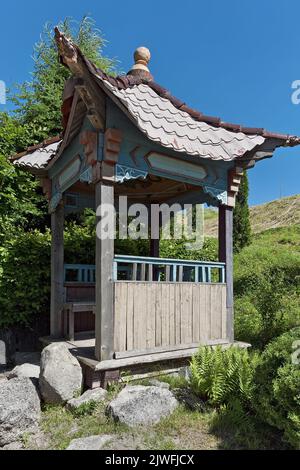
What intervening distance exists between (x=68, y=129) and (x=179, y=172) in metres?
1.65

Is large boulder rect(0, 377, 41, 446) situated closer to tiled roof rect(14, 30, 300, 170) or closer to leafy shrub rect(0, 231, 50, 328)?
leafy shrub rect(0, 231, 50, 328)

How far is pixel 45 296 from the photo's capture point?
6.26 meters

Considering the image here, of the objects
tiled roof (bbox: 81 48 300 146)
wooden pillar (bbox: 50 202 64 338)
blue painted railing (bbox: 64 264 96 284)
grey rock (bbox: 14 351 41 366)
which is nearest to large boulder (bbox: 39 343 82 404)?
grey rock (bbox: 14 351 41 366)

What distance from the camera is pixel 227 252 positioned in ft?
17.5

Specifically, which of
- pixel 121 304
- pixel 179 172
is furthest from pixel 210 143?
pixel 121 304

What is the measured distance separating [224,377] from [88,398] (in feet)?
4.95

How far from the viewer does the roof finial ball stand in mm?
5164

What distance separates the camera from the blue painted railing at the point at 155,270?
4531 millimetres

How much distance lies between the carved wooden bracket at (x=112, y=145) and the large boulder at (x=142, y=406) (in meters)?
2.65

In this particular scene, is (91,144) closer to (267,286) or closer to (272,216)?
(267,286)

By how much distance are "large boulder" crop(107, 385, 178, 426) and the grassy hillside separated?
12715 mm

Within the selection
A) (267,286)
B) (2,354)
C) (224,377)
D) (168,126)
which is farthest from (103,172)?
(2,354)

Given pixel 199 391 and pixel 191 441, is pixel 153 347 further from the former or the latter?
pixel 191 441

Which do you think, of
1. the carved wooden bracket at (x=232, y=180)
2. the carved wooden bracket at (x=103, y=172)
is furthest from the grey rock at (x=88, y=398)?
the carved wooden bracket at (x=232, y=180)
